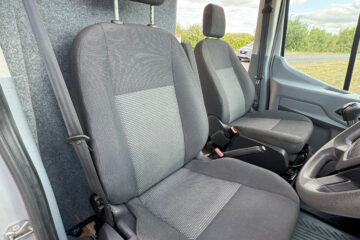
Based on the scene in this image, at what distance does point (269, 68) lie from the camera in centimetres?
214

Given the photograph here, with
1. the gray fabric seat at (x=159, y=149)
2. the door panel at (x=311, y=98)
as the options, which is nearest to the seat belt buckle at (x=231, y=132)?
the gray fabric seat at (x=159, y=149)

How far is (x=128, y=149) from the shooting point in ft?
2.52

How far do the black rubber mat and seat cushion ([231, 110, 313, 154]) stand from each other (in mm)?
433

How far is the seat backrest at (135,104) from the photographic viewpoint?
654 mm

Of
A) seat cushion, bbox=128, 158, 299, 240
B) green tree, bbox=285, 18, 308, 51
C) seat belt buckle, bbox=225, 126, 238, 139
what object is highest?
green tree, bbox=285, 18, 308, 51

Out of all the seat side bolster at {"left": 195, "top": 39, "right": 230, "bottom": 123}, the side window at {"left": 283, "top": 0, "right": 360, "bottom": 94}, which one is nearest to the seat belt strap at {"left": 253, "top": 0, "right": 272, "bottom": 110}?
the side window at {"left": 283, "top": 0, "right": 360, "bottom": 94}

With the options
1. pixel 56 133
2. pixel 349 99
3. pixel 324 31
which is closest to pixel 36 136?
pixel 56 133

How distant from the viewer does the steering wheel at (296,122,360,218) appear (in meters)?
0.54

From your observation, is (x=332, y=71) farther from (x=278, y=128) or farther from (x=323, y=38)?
(x=278, y=128)

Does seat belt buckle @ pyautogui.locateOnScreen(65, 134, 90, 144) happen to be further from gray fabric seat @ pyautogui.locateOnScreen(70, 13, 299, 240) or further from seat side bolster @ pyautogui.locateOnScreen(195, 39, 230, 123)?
seat side bolster @ pyautogui.locateOnScreen(195, 39, 230, 123)

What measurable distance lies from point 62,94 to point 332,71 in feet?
6.99

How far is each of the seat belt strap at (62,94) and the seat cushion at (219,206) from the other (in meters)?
0.22

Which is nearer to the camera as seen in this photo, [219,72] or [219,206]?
[219,206]

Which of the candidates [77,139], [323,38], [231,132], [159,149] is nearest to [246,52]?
[323,38]
